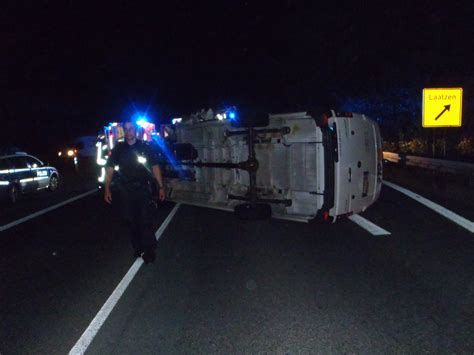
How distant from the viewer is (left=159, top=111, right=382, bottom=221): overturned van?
8367 mm

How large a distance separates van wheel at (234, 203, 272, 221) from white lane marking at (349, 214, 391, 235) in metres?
1.75

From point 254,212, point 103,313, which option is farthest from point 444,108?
point 103,313

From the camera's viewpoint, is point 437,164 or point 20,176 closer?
point 20,176

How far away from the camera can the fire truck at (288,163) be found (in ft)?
27.5

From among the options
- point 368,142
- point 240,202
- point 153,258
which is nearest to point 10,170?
point 240,202

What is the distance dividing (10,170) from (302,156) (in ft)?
30.6

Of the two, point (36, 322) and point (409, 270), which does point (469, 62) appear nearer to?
point (409, 270)

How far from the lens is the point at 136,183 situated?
22.9 ft

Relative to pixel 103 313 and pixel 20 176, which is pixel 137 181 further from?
pixel 20 176

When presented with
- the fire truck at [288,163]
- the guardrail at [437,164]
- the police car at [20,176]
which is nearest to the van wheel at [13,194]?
the police car at [20,176]

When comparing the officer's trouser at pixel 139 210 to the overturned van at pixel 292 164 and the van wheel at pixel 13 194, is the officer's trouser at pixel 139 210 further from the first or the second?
the van wheel at pixel 13 194

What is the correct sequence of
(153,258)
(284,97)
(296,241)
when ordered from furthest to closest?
(284,97)
(296,241)
(153,258)

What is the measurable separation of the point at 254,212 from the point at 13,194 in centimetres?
835

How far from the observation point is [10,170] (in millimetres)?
14320
